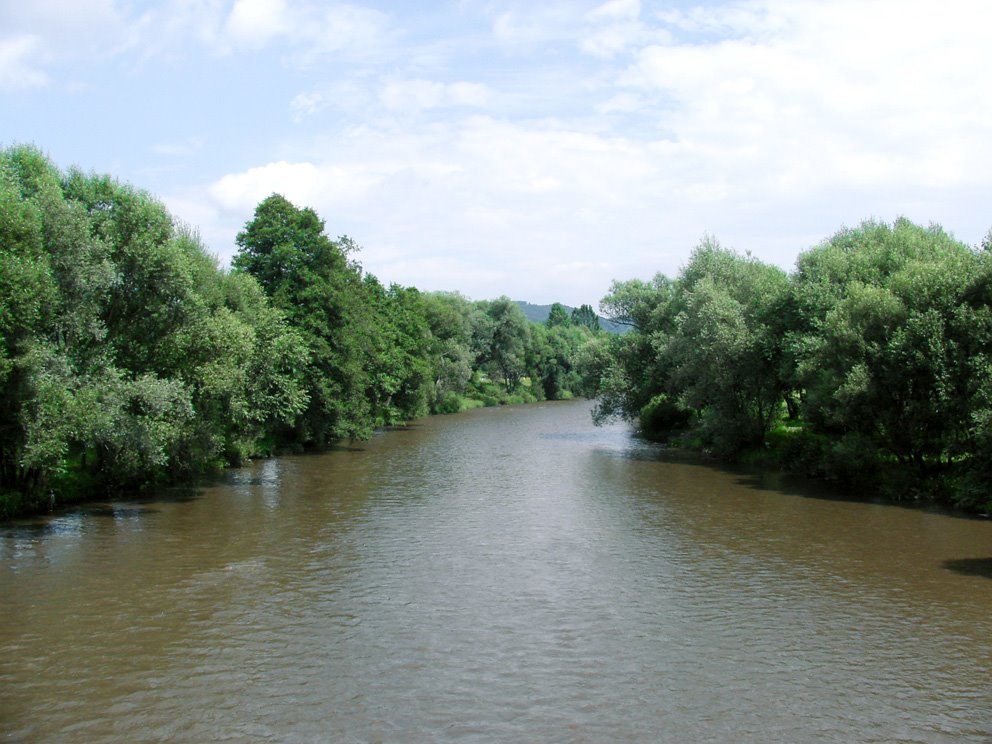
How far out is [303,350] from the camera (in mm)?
43625

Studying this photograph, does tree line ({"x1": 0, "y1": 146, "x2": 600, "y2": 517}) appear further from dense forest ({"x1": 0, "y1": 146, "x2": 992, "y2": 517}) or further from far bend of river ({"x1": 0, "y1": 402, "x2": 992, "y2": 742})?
far bend of river ({"x1": 0, "y1": 402, "x2": 992, "y2": 742})

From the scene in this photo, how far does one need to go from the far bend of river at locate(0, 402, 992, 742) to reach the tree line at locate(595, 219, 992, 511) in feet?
11.5

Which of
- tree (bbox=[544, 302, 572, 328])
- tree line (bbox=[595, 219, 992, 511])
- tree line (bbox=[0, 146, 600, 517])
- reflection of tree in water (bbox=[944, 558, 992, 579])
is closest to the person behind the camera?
reflection of tree in water (bbox=[944, 558, 992, 579])

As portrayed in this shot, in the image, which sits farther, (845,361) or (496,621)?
(845,361)

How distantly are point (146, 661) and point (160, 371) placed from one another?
18727mm

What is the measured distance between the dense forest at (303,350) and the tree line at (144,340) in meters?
0.08

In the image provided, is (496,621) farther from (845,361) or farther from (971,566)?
(845,361)

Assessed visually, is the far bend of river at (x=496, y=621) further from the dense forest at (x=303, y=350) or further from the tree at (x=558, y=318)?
the tree at (x=558, y=318)

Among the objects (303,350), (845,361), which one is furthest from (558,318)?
(845,361)

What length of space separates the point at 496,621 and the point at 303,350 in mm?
27806

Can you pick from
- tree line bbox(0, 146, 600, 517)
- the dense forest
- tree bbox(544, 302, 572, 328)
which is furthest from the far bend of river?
tree bbox(544, 302, 572, 328)

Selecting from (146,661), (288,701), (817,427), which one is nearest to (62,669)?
(146,661)

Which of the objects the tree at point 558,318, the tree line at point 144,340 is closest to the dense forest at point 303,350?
the tree line at point 144,340

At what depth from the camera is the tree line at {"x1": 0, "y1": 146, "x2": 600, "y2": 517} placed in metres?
26.1
